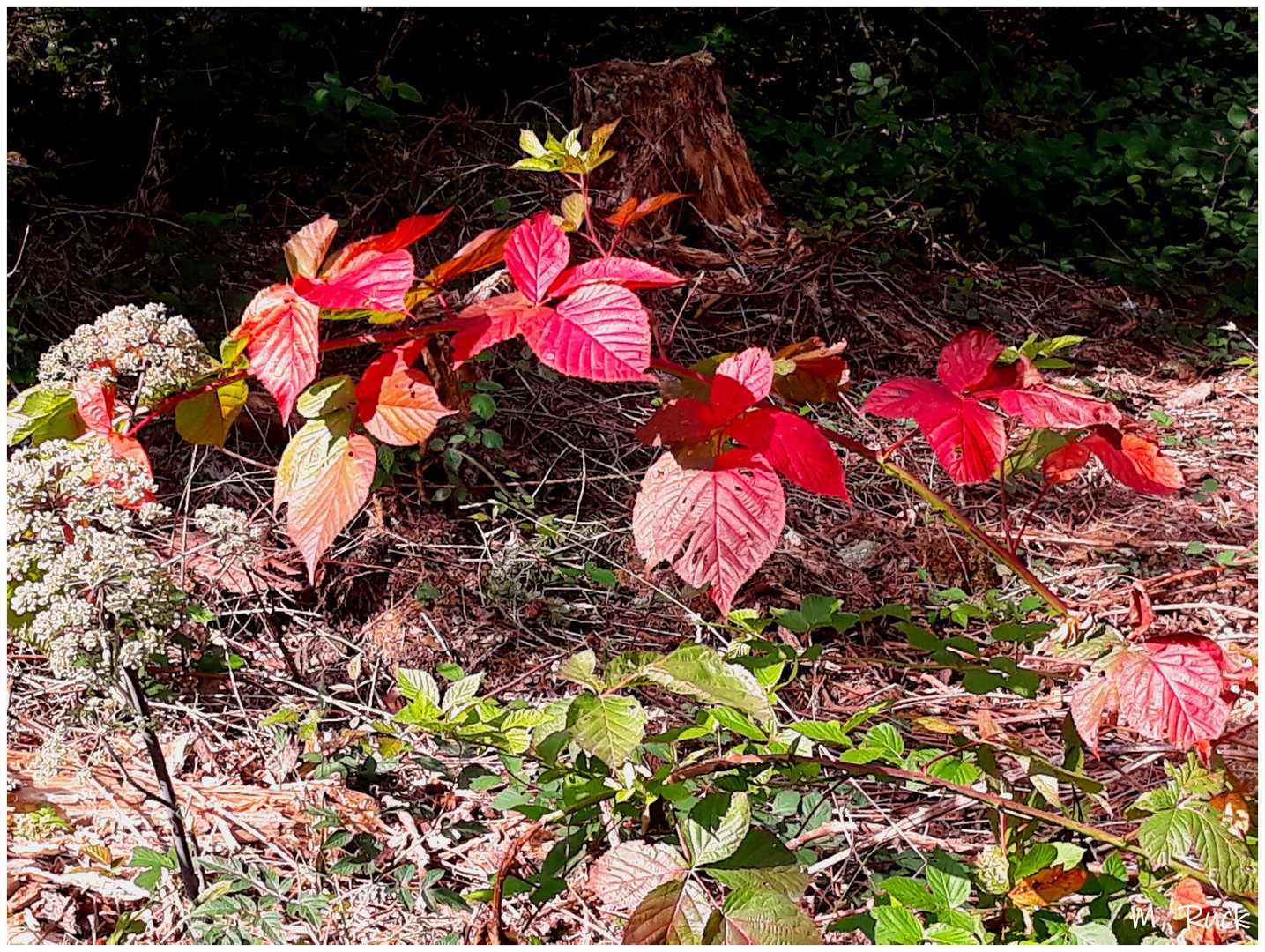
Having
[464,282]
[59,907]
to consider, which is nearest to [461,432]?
[464,282]

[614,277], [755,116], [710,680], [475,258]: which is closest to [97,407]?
[475,258]

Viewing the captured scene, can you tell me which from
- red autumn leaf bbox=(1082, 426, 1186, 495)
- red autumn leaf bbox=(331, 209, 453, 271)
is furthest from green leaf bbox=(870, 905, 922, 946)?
red autumn leaf bbox=(331, 209, 453, 271)

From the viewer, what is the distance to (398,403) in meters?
0.79

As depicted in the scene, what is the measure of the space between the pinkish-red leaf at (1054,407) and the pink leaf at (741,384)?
21 centimetres

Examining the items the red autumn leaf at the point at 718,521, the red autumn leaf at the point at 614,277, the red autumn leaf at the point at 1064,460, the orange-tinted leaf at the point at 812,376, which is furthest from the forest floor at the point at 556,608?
the red autumn leaf at the point at 614,277

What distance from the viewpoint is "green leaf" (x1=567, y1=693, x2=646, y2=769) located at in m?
0.81

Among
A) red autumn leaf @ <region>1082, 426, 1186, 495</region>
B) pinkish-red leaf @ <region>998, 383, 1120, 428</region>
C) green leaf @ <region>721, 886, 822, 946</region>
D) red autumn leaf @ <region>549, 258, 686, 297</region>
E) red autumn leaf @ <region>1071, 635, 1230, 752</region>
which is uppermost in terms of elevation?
red autumn leaf @ <region>549, 258, 686, 297</region>

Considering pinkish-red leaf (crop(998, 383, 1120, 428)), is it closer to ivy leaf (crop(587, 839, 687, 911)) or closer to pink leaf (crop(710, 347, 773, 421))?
pink leaf (crop(710, 347, 773, 421))

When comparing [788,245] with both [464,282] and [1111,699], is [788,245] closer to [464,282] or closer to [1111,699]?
[464,282]

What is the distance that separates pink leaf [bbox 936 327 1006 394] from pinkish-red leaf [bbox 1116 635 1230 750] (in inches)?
10.6

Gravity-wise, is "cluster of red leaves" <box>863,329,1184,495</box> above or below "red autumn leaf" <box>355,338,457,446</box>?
below

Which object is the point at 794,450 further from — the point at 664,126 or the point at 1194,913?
the point at 664,126

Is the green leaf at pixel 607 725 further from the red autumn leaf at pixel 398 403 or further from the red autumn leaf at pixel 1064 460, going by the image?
the red autumn leaf at pixel 1064 460

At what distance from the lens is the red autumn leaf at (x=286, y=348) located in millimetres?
759
